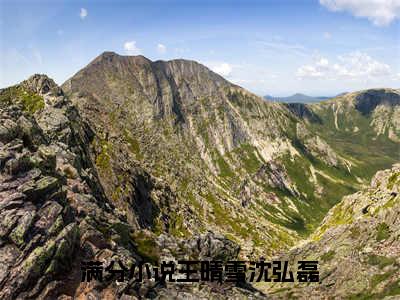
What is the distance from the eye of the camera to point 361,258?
115 m

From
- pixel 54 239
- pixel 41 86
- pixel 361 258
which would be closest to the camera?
pixel 54 239

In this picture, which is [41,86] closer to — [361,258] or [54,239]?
[54,239]

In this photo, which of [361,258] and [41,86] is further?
[41,86]

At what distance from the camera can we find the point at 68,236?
47.4 metres

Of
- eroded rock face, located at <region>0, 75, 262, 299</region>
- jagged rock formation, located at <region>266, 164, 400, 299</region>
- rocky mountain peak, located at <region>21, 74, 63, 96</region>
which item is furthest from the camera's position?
rocky mountain peak, located at <region>21, 74, 63, 96</region>

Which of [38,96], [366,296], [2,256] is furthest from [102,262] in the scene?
[38,96]

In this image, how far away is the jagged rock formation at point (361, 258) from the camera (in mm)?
100637

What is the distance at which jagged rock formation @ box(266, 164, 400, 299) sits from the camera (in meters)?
101

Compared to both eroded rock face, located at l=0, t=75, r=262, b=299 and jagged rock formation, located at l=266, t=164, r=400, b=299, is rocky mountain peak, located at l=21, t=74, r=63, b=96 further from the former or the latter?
jagged rock formation, located at l=266, t=164, r=400, b=299

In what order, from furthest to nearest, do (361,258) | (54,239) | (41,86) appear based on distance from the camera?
(41,86) < (361,258) < (54,239)

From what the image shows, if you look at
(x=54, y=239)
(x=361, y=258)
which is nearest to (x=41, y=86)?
(x=54, y=239)

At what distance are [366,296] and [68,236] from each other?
283ft

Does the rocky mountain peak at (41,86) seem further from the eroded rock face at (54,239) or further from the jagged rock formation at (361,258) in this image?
the jagged rock formation at (361,258)

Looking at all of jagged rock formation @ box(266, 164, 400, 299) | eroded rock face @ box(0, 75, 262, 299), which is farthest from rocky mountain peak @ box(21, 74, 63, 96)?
jagged rock formation @ box(266, 164, 400, 299)
